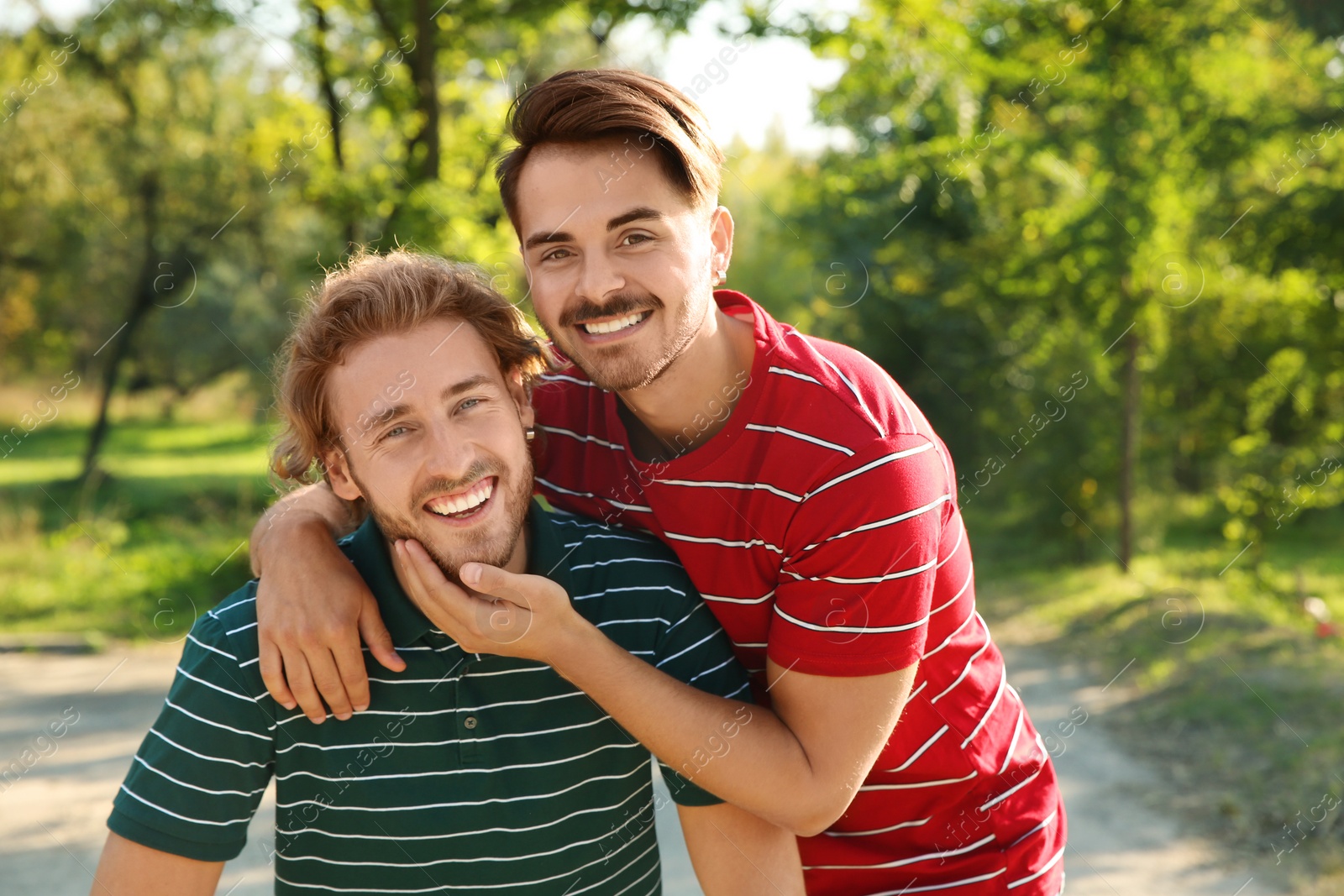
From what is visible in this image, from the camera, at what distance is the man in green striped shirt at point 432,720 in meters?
1.88

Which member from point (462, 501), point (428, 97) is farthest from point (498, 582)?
point (428, 97)

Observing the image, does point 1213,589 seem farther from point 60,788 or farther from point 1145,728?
point 60,788

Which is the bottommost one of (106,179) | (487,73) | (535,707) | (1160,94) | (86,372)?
(535,707)

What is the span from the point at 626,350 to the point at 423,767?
88cm

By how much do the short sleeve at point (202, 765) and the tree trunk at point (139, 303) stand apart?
42.0 ft

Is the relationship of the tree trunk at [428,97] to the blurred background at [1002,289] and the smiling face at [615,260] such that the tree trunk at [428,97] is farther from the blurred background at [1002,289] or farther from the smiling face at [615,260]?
the smiling face at [615,260]

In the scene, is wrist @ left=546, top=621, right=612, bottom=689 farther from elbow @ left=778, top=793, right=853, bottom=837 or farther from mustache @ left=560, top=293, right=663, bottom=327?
mustache @ left=560, top=293, right=663, bottom=327

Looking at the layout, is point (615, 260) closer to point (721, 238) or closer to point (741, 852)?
point (721, 238)

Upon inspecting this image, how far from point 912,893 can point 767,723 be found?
513 mm

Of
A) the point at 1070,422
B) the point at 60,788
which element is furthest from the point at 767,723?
the point at 1070,422

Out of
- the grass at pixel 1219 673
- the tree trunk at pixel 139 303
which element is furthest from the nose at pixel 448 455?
the tree trunk at pixel 139 303

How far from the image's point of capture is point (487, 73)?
9180 millimetres

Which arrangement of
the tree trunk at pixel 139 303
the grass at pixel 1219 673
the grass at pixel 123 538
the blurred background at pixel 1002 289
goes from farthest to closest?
the tree trunk at pixel 139 303
the grass at pixel 123 538
the blurred background at pixel 1002 289
the grass at pixel 1219 673

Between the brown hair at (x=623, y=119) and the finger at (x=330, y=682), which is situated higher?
the brown hair at (x=623, y=119)
